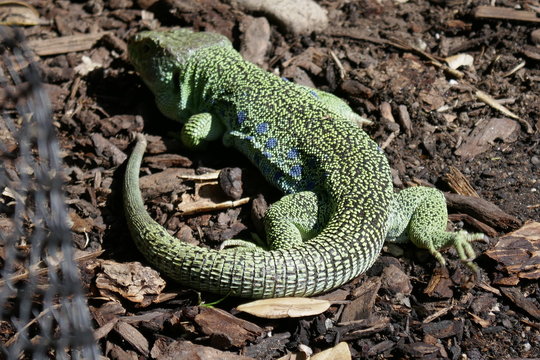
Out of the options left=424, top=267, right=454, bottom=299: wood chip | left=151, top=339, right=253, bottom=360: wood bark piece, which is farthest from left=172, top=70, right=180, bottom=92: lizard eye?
left=424, top=267, right=454, bottom=299: wood chip

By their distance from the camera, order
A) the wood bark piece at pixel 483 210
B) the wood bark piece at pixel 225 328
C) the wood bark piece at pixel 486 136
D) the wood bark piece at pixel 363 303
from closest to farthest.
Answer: the wood bark piece at pixel 225 328, the wood bark piece at pixel 363 303, the wood bark piece at pixel 483 210, the wood bark piece at pixel 486 136

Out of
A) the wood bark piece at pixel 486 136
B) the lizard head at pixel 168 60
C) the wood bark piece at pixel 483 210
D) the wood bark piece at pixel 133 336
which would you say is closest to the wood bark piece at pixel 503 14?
the wood bark piece at pixel 486 136

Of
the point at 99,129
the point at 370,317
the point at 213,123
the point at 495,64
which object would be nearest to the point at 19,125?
the point at 99,129

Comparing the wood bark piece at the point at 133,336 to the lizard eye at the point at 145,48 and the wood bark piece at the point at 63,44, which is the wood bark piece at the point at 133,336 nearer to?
the lizard eye at the point at 145,48

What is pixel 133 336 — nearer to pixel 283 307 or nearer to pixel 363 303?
pixel 283 307

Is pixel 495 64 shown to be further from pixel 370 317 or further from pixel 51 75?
pixel 51 75

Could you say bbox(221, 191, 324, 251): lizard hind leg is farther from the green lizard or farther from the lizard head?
the lizard head
